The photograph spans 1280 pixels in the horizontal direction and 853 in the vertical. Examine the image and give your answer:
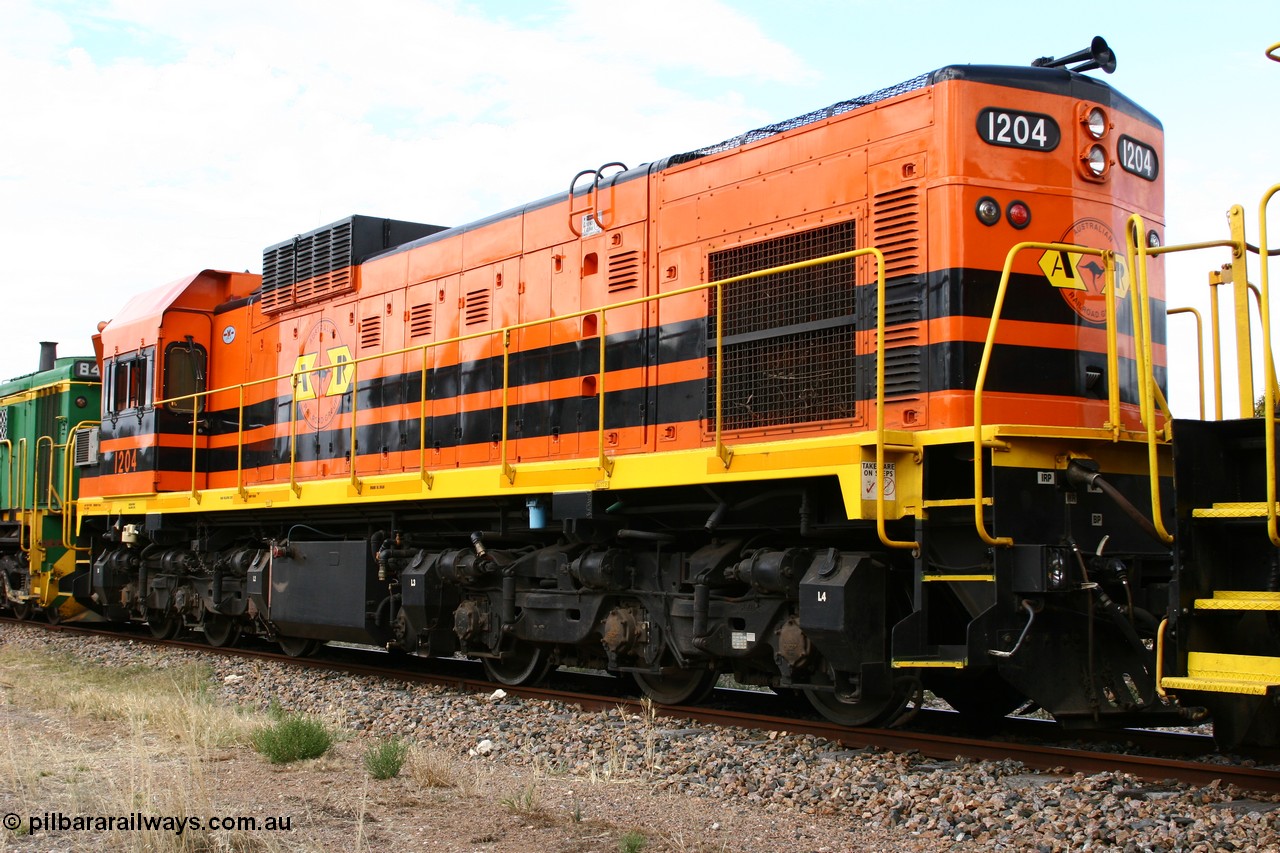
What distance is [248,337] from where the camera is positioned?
45.3 ft

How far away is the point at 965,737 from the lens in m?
7.49

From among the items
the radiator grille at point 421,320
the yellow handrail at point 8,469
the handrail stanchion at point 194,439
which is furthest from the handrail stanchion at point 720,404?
the yellow handrail at point 8,469

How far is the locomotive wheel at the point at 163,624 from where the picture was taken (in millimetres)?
14758

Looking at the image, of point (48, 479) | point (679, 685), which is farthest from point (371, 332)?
point (48, 479)

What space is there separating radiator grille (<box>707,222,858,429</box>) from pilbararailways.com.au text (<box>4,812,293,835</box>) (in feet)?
12.7

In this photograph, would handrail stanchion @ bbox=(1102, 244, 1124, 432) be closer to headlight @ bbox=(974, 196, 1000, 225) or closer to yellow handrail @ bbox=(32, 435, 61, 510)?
headlight @ bbox=(974, 196, 1000, 225)

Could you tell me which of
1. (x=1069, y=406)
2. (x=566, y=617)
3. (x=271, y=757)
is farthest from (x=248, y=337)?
(x=1069, y=406)

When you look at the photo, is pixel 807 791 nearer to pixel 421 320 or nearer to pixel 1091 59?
pixel 1091 59

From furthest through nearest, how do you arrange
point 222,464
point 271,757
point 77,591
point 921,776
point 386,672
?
point 77,591, point 222,464, point 386,672, point 271,757, point 921,776

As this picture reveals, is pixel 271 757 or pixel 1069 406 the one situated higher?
pixel 1069 406

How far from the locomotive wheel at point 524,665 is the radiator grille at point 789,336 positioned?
2823mm

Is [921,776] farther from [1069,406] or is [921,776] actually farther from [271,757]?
[271,757]

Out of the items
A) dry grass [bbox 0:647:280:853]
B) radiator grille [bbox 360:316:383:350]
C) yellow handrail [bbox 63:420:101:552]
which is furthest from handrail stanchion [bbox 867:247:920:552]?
yellow handrail [bbox 63:420:101:552]

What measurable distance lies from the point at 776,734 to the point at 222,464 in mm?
8311
